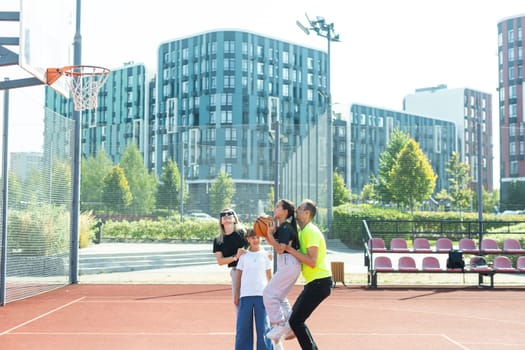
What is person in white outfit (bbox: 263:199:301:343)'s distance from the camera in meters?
6.07

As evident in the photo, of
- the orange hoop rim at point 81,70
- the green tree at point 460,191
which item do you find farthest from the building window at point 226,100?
the orange hoop rim at point 81,70

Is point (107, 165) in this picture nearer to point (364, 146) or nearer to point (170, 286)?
point (170, 286)

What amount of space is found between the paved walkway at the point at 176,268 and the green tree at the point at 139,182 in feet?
4.50

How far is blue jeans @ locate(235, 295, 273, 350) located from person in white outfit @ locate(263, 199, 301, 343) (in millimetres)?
241

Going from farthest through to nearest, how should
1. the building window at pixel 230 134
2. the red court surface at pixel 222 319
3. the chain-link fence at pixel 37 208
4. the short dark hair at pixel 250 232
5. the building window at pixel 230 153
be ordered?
1. the building window at pixel 230 153
2. the building window at pixel 230 134
3. the chain-link fence at pixel 37 208
4. the red court surface at pixel 222 319
5. the short dark hair at pixel 250 232

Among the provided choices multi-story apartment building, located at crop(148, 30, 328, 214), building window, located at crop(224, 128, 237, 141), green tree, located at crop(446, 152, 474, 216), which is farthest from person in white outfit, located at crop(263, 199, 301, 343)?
multi-story apartment building, located at crop(148, 30, 328, 214)

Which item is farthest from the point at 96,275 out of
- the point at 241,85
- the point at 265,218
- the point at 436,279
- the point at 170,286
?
the point at 241,85

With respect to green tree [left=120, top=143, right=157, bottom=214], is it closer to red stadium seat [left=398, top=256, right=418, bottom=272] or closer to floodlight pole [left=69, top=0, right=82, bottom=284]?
floodlight pole [left=69, top=0, right=82, bottom=284]

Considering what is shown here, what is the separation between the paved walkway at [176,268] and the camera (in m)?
17.4

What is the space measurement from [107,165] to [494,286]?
1164 centimetres

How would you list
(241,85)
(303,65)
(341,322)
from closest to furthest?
(341,322), (241,85), (303,65)

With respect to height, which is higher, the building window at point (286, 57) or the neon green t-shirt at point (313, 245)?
the building window at point (286, 57)

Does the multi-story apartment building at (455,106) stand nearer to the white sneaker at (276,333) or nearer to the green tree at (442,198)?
the green tree at (442,198)

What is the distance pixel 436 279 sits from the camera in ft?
58.0
